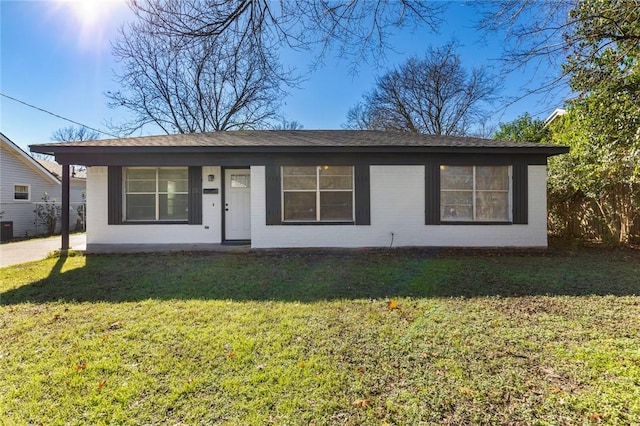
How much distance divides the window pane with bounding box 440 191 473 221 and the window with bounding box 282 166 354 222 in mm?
2575

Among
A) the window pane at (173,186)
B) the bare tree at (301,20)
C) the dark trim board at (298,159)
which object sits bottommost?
the window pane at (173,186)

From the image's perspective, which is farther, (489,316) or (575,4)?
(575,4)

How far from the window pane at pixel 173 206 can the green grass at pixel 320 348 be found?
301 centimetres

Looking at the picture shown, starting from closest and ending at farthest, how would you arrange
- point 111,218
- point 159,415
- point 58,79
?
1. point 159,415
2. point 111,218
3. point 58,79

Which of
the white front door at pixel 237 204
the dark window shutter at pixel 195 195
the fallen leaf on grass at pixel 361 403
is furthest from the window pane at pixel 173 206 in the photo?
the fallen leaf on grass at pixel 361 403

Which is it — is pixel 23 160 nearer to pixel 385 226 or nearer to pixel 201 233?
pixel 201 233

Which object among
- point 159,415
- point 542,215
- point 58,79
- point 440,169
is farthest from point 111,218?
point 542,215

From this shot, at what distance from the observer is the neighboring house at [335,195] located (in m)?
8.37

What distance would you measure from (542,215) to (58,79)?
53.9 ft

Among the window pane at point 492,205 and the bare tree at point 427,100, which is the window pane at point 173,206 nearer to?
the window pane at point 492,205

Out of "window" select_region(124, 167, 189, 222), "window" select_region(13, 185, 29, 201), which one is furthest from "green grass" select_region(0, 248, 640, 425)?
"window" select_region(13, 185, 29, 201)

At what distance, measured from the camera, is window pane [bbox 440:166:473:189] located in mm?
8641

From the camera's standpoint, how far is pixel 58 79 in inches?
443

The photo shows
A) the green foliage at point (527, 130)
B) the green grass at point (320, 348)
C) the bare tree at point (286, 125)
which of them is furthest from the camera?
the bare tree at point (286, 125)
